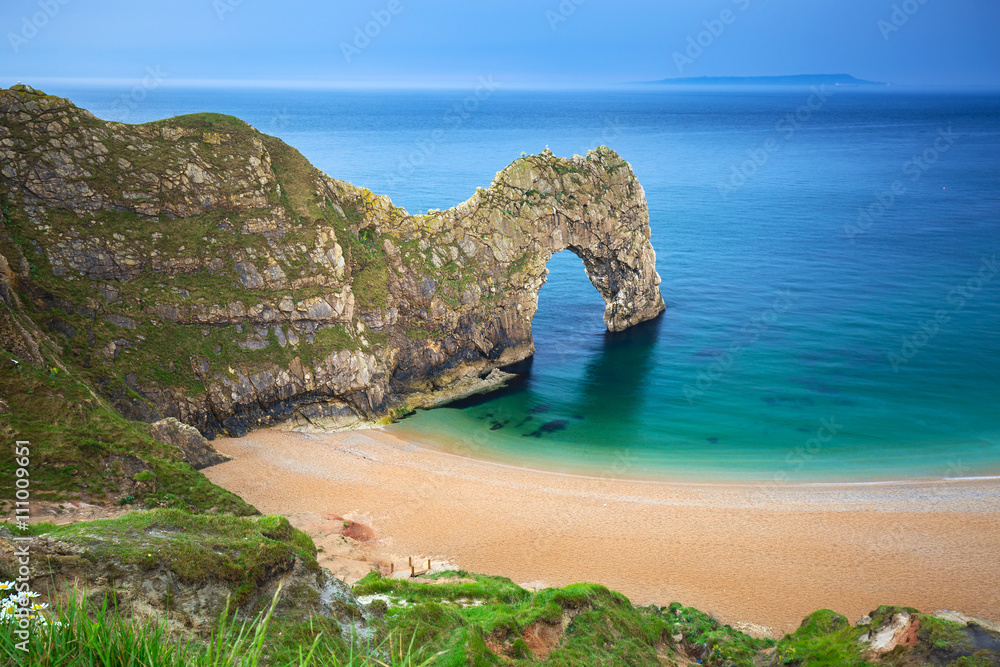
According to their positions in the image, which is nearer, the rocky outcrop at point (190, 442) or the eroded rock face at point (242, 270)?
the rocky outcrop at point (190, 442)

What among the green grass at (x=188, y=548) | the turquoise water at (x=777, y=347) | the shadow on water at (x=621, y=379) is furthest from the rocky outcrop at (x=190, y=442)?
the shadow on water at (x=621, y=379)

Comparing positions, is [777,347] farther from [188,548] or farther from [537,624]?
[188,548]

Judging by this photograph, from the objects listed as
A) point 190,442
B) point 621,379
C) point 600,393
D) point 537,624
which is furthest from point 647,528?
point 190,442

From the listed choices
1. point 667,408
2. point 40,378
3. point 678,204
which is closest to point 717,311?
point 667,408

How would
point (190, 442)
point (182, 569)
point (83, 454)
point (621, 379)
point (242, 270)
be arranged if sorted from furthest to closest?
point (621, 379) < point (242, 270) < point (190, 442) < point (83, 454) < point (182, 569)

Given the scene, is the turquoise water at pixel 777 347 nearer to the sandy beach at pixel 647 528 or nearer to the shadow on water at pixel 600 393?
the shadow on water at pixel 600 393
